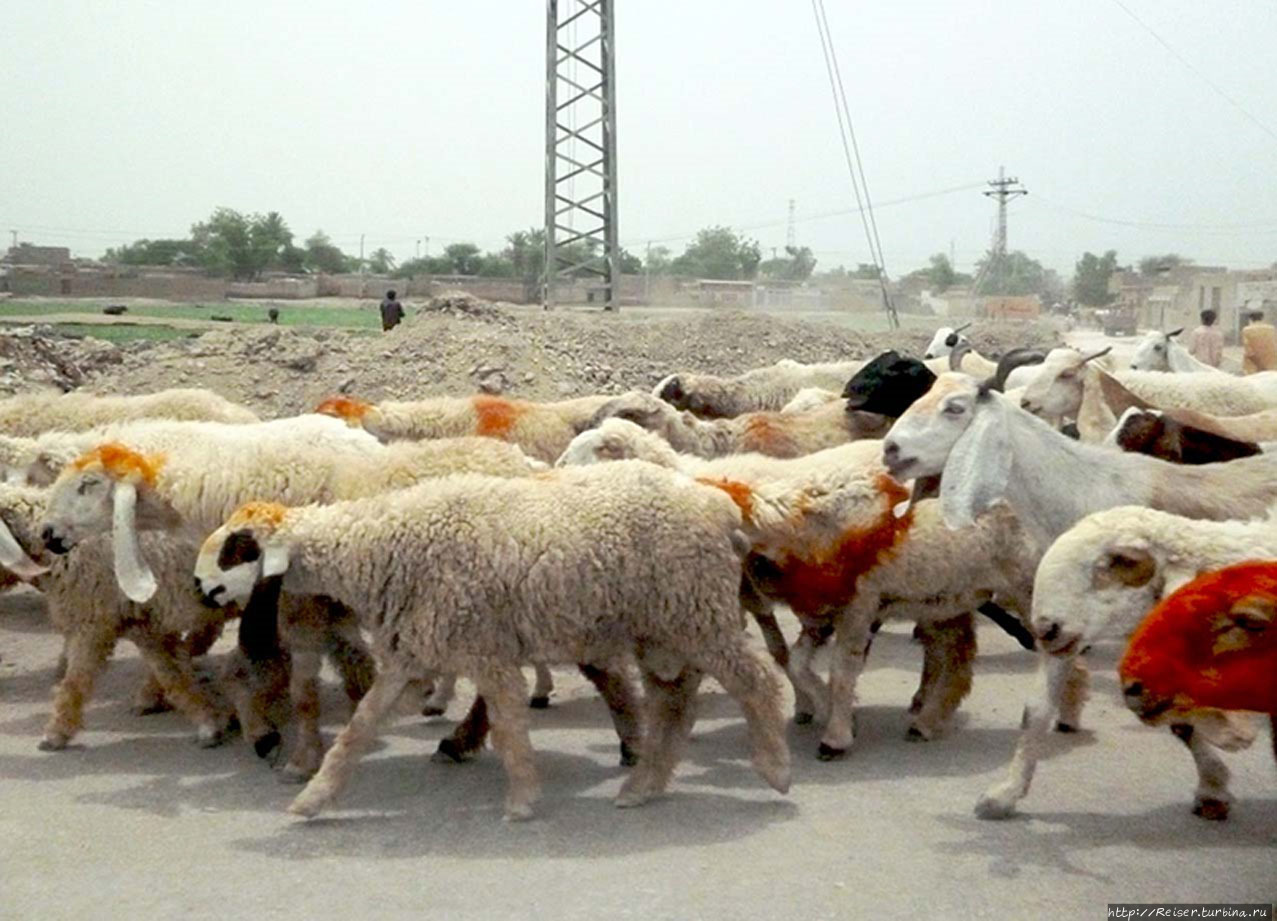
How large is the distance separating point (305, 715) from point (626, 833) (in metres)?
2.02

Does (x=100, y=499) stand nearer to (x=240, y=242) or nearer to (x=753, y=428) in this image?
(x=753, y=428)

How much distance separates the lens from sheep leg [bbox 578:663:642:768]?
7.32 metres

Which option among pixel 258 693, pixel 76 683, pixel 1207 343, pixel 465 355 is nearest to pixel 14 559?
pixel 76 683

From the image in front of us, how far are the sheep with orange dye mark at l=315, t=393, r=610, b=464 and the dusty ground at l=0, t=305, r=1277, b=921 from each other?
2.57m

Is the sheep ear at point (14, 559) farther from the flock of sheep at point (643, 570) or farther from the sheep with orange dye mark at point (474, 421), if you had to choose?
the sheep with orange dye mark at point (474, 421)

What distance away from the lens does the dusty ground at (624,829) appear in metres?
5.46

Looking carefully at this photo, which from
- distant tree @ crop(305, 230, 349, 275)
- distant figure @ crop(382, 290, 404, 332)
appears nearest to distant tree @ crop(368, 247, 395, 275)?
distant tree @ crop(305, 230, 349, 275)

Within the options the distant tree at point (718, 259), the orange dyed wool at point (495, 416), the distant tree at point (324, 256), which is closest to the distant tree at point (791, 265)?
the distant tree at point (718, 259)

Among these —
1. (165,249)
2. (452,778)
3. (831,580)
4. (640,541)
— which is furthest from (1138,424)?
(165,249)

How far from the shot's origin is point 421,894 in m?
5.54

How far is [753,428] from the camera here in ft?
35.1

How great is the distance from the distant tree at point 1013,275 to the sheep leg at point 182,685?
1420 inches

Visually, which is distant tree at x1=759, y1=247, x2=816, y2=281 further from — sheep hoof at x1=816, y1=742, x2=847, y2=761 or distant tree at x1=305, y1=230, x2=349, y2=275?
sheep hoof at x1=816, y1=742, x2=847, y2=761

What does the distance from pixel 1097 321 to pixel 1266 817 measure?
2899 cm
